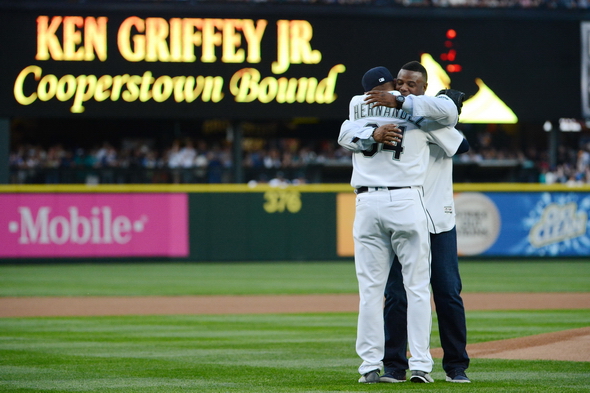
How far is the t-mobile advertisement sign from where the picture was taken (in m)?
17.9

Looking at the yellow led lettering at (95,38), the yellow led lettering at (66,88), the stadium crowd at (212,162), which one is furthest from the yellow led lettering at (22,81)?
the stadium crowd at (212,162)

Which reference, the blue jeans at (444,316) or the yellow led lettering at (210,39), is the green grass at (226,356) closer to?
the blue jeans at (444,316)

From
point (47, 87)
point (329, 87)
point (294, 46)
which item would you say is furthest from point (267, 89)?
point (47, 87)

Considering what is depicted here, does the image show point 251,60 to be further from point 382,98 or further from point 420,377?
point 420,377

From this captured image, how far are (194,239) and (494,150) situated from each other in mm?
7804

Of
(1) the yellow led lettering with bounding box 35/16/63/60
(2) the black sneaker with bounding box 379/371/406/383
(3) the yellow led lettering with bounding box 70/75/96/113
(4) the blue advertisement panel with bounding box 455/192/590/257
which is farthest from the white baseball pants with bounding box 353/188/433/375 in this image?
(4) the blue advertisement panel with bounding box 455/192/590/257

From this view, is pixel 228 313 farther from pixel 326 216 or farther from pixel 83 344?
pixel 326 216

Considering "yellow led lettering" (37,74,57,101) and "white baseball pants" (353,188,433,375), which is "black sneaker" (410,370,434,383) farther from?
"yellow led lettering" (37,74,57,101)

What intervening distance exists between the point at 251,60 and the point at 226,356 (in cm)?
→ 1259

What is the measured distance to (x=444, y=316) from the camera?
16.3 feet

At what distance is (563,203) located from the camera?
19047mm

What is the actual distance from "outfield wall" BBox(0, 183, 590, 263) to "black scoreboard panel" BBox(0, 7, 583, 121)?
5.26 feet

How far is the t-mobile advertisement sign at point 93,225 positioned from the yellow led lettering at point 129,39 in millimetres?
2834

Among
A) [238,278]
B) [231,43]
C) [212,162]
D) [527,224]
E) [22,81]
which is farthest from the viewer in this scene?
[212,162]
